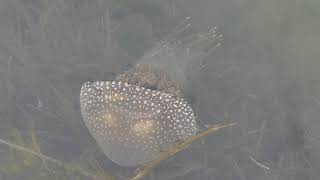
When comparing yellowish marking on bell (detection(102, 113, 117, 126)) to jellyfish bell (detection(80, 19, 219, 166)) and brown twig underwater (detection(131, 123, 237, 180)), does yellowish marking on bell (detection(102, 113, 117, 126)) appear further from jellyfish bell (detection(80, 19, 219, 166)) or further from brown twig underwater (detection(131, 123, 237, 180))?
brown twig underwater (detection(131, 123, 237, 180))

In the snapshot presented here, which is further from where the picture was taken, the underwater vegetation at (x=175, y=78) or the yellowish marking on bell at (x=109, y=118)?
the underwater vegetation at (x=175, y=78)

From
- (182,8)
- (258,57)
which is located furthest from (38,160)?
(258,57)

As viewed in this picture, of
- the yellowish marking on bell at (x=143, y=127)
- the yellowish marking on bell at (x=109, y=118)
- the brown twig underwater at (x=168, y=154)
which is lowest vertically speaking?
the brown twig underwater at (x=168, y=154)

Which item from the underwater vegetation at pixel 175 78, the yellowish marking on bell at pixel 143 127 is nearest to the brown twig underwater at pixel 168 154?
the underwater vegetation at pixel 175 78

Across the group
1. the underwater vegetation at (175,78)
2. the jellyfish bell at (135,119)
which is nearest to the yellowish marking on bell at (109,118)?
the jellyfish bell at (135,119)

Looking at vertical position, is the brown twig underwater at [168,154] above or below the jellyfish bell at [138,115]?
below

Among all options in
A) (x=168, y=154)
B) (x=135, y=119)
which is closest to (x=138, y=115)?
(x=135, y=119)

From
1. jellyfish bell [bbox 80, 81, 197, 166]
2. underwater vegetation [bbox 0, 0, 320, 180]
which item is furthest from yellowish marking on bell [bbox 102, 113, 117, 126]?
underwater vegetation [bbox 0, 0, 320, 180]

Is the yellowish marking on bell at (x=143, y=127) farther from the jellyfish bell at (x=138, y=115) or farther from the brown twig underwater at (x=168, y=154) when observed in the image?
the brown twig underwater at (x=168, y=154)

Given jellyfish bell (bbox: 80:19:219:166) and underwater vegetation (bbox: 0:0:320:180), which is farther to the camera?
underwater vegetation (bbox: 0:0:320:180)
